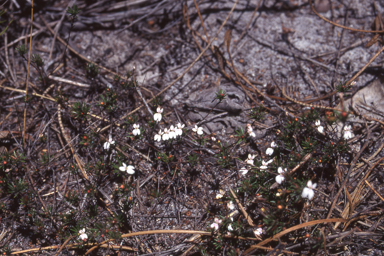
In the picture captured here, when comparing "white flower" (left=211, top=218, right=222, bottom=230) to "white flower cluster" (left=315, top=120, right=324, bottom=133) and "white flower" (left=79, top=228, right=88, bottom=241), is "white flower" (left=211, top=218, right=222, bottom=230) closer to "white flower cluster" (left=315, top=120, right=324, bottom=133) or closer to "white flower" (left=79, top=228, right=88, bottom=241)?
"white flower" (left=79, top=228, right=88, bottom=241)

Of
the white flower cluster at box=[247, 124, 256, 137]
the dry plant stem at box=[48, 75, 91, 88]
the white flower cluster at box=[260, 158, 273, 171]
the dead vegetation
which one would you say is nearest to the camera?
the dead vegetation

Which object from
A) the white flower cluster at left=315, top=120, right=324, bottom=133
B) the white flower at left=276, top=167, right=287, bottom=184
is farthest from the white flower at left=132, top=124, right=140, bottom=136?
the white flower cluster at left=315, top=120, right=324, bottom=133

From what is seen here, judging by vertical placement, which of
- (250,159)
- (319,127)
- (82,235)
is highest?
(319,127)

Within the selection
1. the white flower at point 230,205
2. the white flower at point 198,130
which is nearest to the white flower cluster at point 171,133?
the white flower at point 198,130

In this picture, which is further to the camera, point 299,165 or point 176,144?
point 176,144

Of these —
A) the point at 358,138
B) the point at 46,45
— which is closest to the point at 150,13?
the point at 46,45

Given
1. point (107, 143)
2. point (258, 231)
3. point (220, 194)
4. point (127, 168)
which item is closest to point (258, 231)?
point (258, 231)

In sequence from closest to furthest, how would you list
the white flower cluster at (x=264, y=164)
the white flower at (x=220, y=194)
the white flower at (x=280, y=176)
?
the white flower at (x=280, y=176) < the white flower cluster at (x=264, y=164) < the white flower at (x=220, y=194)

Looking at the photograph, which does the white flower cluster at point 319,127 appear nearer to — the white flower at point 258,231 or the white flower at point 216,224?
the white flower at point 258,231

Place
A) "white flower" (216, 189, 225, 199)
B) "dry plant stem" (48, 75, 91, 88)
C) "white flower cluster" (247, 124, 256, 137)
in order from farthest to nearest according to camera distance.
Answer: "dry plant stem" (48, 75, 91, 88) → "white flower cluster" (247, 124, 256, 137) → "white flower" (216, 189, 225, 199)

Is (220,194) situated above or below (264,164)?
below

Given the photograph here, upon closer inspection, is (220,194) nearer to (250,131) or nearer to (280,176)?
(280,176)
